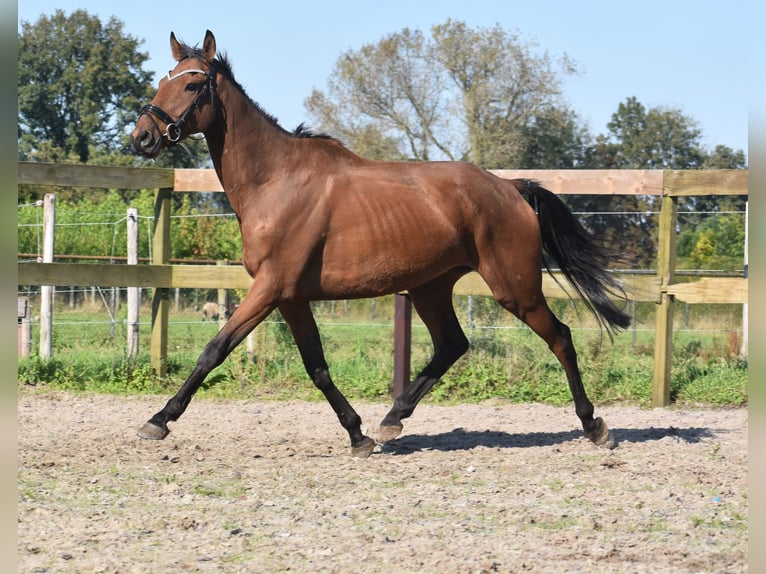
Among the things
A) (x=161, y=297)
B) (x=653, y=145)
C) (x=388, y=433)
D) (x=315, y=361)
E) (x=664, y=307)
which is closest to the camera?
(x=315, y=361)

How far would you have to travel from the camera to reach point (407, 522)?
3.84m

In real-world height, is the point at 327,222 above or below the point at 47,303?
above

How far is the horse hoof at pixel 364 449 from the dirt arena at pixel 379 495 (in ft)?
0.28

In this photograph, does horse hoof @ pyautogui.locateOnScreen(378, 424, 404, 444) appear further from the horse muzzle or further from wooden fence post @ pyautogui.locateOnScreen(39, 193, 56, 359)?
wooden fence post @ pyautogui.locateOnScreen(39, 193, 56, 359)

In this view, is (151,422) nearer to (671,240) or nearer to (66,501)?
(66,501)

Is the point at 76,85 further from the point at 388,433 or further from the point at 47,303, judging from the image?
the point at 388,433

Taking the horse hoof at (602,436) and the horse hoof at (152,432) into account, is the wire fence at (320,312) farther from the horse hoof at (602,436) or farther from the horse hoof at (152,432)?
the horse hoof at (152,432)

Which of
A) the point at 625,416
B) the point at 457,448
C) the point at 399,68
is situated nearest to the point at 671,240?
the point at 625,416

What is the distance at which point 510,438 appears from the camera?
6121mm

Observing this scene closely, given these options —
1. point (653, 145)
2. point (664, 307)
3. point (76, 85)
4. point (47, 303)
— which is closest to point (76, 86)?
point (76, 85)

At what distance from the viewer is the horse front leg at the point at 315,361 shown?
18.1ft

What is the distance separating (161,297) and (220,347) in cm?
288

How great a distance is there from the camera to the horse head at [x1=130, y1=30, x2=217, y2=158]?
5.17 metres

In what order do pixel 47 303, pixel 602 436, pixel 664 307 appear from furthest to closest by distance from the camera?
pixel 47 303, pixel 664 307, pixel 602 436
